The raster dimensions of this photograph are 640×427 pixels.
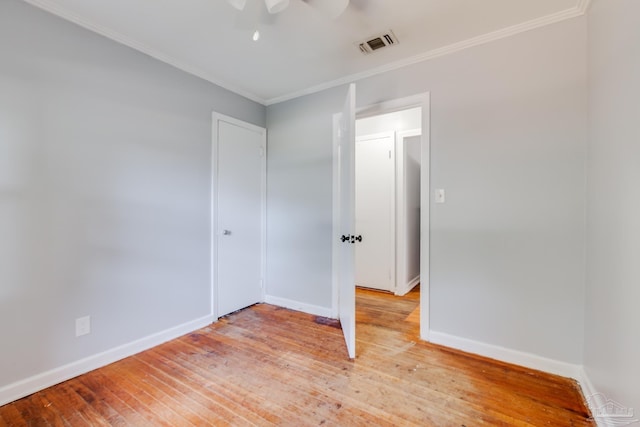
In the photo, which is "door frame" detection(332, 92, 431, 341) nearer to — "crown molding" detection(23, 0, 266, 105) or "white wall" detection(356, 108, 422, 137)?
"white wall" detection(356, 108, 422, 137)

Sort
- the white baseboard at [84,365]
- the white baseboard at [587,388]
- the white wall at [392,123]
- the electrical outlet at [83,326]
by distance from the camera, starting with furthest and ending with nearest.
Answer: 1. the white wall at [392,123]
2. the electrical outlet at [83,326]
3. the white baseboard at [84,365]
4. the white baseboard at [587,388]

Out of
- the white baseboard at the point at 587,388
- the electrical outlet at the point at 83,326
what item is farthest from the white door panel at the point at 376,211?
the electrical outlet at the point at 83,326

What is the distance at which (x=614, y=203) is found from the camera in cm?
135

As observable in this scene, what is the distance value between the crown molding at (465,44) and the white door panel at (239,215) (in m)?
0.87

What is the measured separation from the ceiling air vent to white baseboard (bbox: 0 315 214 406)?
2.81 meters

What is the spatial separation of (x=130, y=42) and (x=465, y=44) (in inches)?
100

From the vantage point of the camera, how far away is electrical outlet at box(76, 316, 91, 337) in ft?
6.29

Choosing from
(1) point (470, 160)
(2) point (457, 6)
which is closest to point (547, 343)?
(1) point (470, 160)

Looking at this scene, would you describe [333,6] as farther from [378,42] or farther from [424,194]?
[424,194]

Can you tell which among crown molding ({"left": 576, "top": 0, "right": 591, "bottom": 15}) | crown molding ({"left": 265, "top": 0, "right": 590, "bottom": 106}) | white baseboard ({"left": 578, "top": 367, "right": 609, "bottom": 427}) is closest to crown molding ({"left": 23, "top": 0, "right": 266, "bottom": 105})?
crown molding ({"left": 265, "top": 0, "right": 590, "bottom": 106})

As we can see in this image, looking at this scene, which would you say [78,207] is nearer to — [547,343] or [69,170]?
[69,170]

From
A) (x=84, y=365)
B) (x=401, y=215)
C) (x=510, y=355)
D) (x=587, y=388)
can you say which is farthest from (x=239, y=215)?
(x=587, y=388)

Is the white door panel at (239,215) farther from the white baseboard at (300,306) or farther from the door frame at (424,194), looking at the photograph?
the door frame at (424,194)

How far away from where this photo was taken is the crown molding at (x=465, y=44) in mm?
1798
